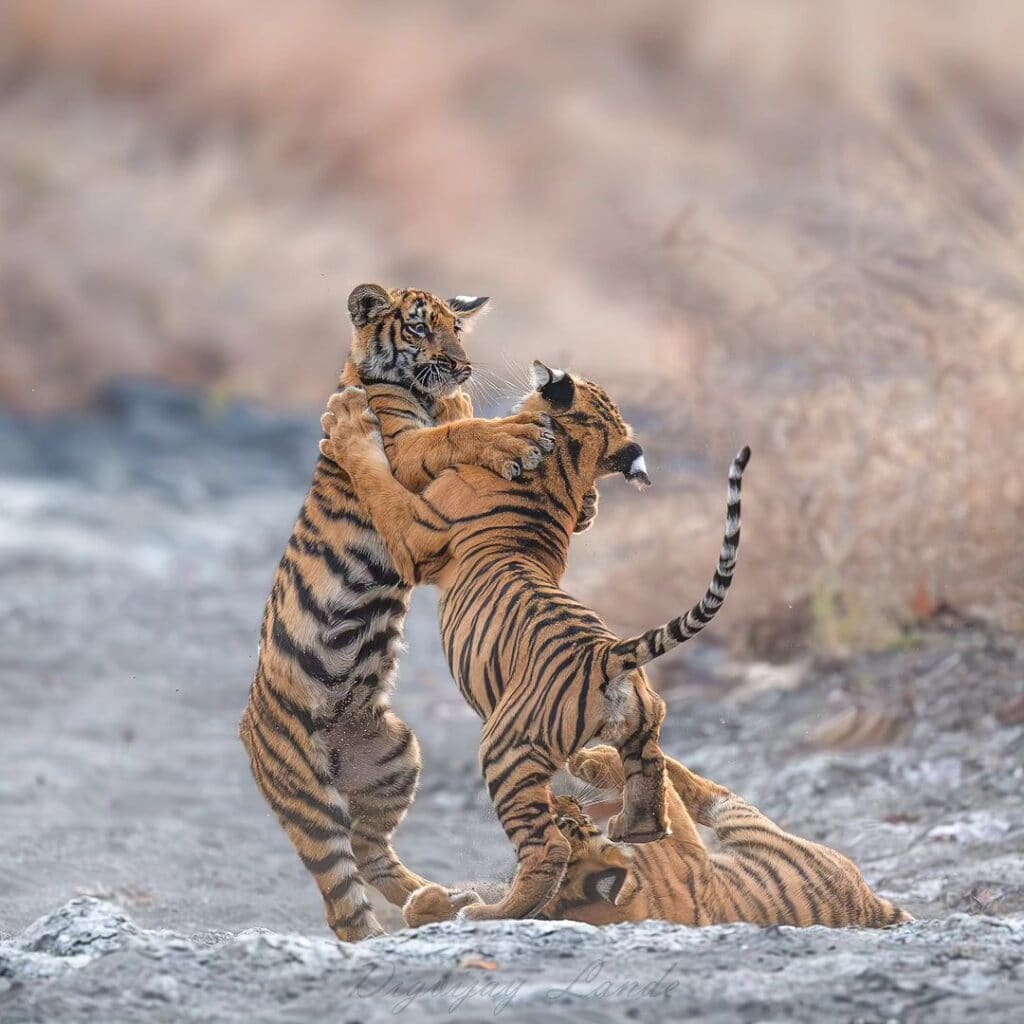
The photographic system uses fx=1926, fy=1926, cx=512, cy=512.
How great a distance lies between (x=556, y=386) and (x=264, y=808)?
112 inches

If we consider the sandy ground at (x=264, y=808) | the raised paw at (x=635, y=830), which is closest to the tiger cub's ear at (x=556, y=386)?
the raised paw at (x=635, y=830)

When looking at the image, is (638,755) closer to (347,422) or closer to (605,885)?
(605,885)

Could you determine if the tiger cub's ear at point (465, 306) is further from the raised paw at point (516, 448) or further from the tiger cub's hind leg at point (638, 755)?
the tiger cub's hind leg at point (638, 755)

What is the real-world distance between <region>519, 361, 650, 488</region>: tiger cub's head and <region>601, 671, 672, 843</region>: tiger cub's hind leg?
2.19 ft

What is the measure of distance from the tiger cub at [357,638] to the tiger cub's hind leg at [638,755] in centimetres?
70

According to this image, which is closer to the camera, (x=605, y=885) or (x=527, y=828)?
(x=527, y=828)

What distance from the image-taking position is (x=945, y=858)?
534cm

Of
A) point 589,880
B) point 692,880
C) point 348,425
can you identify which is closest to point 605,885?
point 589,880

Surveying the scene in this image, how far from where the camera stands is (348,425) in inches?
178

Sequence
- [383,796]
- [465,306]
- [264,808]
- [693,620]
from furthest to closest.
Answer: [264,808] → [465,306] → [383,796] → [693,620]

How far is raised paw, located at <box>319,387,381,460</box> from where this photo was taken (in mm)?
4496

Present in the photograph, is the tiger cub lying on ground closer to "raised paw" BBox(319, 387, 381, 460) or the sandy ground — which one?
the sandy ground

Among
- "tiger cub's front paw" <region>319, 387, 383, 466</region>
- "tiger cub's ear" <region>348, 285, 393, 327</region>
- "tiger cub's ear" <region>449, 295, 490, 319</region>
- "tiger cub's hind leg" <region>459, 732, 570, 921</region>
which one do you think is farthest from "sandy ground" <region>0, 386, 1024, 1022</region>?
"tiger cub's ear" <region>449, 295, 490, 319</region>

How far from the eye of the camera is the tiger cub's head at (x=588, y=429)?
4328mm
